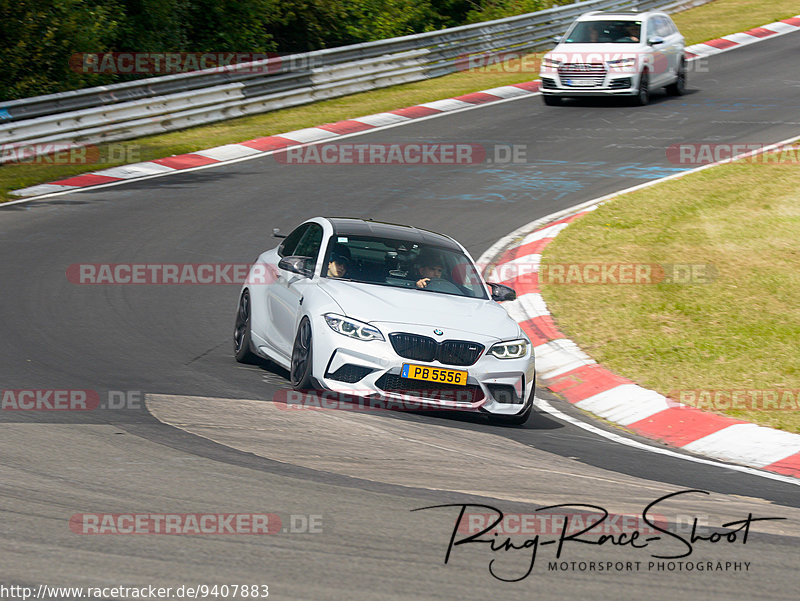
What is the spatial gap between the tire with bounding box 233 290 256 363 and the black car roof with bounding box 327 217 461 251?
117 cm

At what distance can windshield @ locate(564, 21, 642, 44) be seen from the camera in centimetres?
2508

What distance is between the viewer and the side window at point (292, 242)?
1123 centimetres

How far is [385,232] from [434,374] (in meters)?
2.07

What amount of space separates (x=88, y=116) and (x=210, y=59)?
332 inches

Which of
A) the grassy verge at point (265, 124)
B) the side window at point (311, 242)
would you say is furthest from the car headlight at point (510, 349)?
the grassy verge at point (265, 124)

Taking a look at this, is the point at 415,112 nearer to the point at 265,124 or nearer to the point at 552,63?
the point at 552,63

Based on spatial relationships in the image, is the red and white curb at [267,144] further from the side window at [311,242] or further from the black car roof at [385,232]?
the black car roof at [385,232]

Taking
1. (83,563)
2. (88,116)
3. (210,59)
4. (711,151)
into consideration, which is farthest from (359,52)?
(83,563)

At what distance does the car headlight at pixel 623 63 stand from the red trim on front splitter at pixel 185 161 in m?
9.09

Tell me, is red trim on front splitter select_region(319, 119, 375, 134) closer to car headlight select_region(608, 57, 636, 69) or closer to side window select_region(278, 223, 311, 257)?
car headlight select_region(608, 57, 636, 69)

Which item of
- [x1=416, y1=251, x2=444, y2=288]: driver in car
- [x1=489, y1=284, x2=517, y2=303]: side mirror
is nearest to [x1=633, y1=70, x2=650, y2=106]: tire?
[x1=489, y1=284, x2=517, y2=303]: side mirror

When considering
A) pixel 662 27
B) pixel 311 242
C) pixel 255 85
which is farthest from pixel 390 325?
pixel 662 27

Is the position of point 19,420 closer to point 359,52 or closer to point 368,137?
point 368,137

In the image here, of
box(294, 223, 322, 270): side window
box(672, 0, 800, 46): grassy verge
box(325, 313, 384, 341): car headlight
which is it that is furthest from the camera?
box(672, 0, 800, 46): grassy verge
